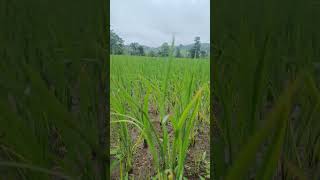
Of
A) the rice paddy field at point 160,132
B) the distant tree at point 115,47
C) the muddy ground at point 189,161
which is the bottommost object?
the muddy ground at point 189,161

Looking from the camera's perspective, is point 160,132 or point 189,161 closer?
point 189,161
